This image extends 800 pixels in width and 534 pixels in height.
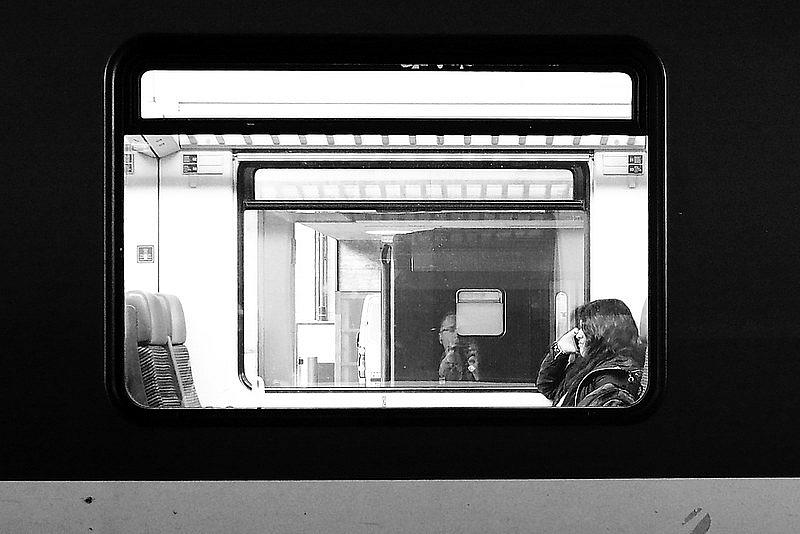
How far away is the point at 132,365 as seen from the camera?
2.41 metres

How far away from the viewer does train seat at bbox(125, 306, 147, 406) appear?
234cm

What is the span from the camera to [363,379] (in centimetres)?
340

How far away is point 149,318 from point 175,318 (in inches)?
23.2

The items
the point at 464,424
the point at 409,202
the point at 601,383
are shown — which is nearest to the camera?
the point at 464,424

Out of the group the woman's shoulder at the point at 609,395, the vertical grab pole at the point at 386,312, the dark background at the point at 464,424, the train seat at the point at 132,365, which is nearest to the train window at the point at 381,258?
the vertical grab pole at the point at 386,312

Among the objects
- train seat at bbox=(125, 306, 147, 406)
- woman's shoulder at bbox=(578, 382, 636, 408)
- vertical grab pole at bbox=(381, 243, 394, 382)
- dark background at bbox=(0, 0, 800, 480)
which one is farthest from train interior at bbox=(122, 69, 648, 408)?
dark background at bbox=(0, 0, 800, 480)

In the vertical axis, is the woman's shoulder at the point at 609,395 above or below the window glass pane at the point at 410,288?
below

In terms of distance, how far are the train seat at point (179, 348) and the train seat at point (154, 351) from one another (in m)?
0.03

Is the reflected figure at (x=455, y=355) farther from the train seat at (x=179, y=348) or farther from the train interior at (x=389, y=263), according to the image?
the train seat at (x=179, y=348)

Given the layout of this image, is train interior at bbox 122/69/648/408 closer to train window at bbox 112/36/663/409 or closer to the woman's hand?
train window at bbox 112/36/663/409

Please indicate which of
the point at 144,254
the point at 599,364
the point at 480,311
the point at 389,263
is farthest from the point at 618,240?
the point at 144,254

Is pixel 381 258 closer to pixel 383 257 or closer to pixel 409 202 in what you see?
pixel 383 257

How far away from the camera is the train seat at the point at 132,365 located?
2.34 metres

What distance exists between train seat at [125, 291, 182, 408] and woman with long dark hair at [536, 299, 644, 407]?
112 cm
